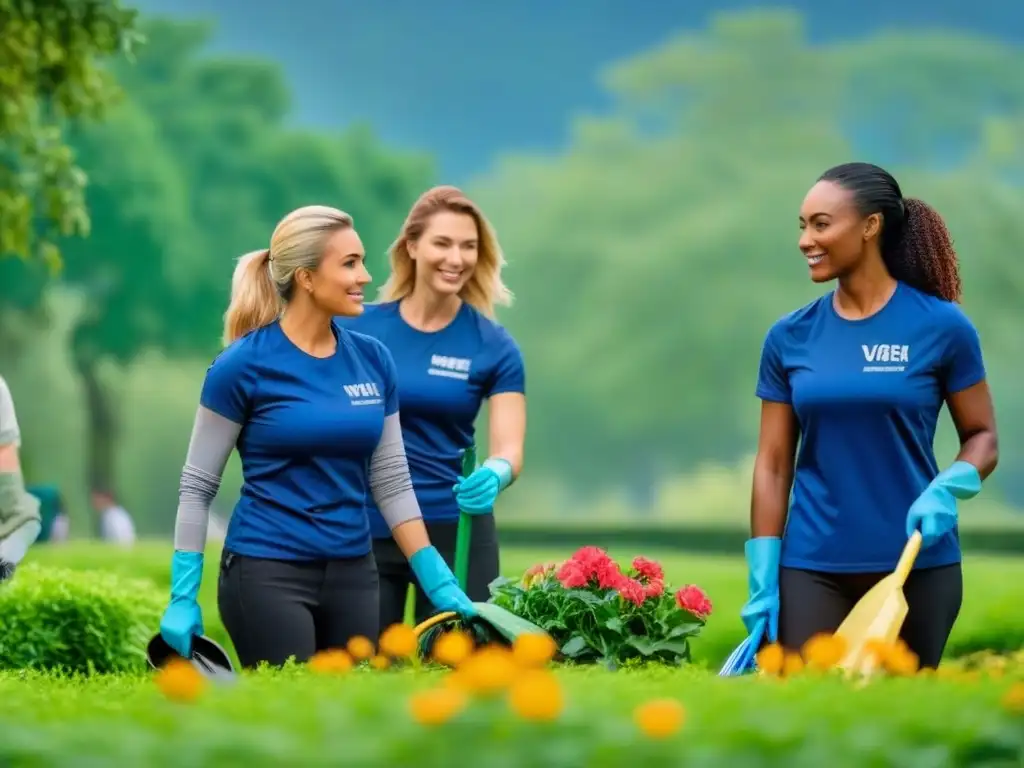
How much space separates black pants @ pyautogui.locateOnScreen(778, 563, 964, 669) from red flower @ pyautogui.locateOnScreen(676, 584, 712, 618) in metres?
0.32

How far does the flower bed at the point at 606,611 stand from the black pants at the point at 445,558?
0.99 meters

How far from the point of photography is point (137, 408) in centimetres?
5700

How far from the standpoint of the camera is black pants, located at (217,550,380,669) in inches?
222

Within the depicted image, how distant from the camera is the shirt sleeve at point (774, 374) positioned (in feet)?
18.6

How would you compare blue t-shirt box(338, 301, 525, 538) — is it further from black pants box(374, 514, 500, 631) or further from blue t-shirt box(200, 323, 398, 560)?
blue t-shirt box(200, 323, 398, 560)

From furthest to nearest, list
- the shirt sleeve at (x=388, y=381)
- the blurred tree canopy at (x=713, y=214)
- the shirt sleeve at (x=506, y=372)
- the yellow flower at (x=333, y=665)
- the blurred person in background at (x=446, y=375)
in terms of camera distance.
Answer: the blurred tree canopy at (x=713, y=214), the shirt sleeve at (x=506, y=372), the blurred person in background at (x=446, y=375), the shirt sleeve at (x=388, y=381), the yellow flower at (x=333, y=665)

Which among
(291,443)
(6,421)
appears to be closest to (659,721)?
(291,443)

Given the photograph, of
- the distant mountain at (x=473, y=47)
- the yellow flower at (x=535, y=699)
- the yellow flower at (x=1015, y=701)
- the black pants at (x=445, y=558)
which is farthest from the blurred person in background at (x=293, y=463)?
the distant mountain at (x=473, y=47)

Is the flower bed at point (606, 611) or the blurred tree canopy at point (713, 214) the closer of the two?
the flower bed at point (606, 611)

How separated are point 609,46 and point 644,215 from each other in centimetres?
1563

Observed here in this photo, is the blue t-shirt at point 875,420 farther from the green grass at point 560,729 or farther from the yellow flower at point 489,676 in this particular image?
the yellow flower at point 489,676

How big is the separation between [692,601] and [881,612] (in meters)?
1.03

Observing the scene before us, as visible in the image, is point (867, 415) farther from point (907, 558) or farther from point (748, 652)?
point (748, 652)

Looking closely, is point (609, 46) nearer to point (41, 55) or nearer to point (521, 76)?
point (521, 76)
